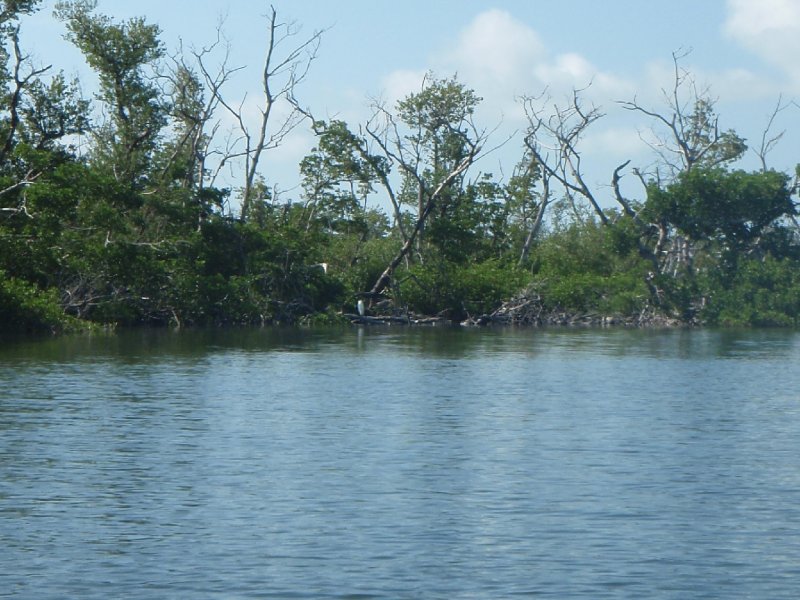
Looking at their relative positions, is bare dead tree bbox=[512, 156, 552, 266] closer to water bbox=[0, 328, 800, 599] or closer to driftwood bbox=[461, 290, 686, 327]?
driftwood bbox=[461, 290, 686, 327]

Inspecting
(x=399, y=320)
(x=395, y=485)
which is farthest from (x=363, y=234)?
(x=395, y=485)

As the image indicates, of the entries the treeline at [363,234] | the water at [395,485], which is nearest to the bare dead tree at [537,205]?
the treeline at [363,234]

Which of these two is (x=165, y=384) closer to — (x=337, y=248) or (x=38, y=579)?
(x=38, y=579)

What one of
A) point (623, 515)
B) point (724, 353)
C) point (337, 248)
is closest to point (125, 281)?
point (337, 248)

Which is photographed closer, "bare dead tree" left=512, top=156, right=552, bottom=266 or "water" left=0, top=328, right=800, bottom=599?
"water" left=0, top=328, right=800, bottom=599

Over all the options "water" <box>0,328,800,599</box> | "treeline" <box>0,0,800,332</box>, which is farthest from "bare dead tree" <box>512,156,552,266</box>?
"water" <box>0,328,800,599</box>

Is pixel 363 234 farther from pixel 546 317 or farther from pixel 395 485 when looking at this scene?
pixel 395 485

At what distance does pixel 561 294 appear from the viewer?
206ft

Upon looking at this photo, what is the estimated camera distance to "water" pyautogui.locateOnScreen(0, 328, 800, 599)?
11.0m

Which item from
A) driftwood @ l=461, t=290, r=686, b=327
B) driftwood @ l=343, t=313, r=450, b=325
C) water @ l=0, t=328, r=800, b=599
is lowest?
water @ l=0, t=328, r=800, b=599

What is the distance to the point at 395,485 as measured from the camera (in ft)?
49.6

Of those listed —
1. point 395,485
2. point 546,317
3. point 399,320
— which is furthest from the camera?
point 546,317

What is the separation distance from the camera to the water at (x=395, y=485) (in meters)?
11.0

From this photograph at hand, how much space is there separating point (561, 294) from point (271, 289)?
1397 cm
